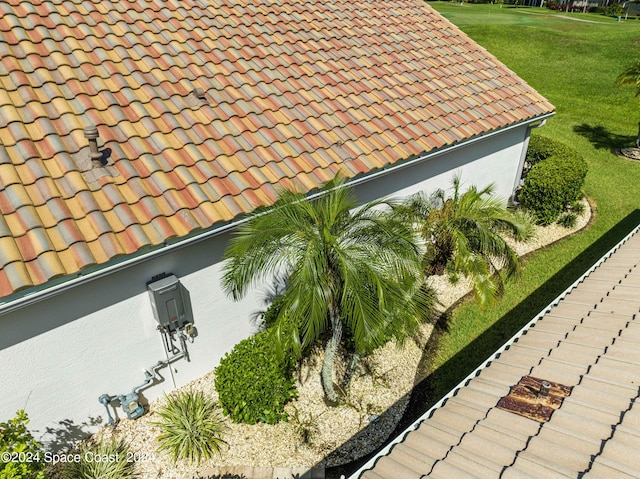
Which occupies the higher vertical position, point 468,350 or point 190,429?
point 190,429

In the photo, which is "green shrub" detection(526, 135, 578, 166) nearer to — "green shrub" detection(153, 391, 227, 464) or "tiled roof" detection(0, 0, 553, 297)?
"tiled roof" detection(0, 0, 553, 297)

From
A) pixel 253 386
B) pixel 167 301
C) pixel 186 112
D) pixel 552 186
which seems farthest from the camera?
pixel 552 186

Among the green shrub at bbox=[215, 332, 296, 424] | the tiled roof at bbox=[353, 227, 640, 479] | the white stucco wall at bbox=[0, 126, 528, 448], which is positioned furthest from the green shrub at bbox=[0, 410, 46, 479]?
the tiled roof at bbox=[353, 227, 640, 479]

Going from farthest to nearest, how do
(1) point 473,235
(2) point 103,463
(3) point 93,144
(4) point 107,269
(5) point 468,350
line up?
(5) point 468,350, (1) point 473,235, (2) point 103,463, (3) point 93,144, (4) point 107,269

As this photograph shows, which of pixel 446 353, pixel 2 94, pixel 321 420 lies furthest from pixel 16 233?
pixel 446 353

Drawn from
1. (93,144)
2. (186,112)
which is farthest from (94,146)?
(186,112)

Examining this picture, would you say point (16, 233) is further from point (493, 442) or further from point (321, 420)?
point (493, 442)

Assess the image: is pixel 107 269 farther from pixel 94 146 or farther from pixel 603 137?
pixel 603 137
